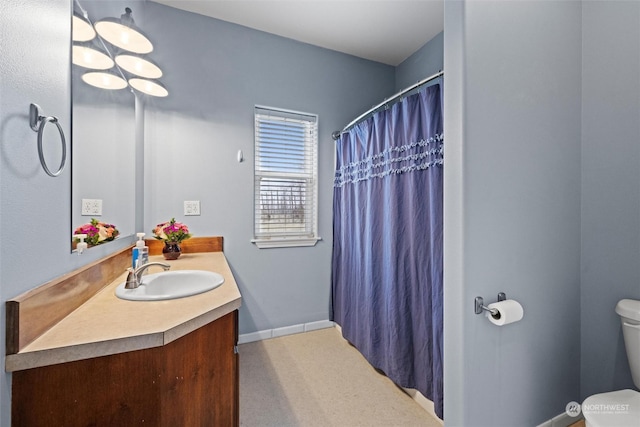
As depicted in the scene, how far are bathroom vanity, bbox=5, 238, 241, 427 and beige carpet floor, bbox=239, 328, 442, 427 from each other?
693 mm

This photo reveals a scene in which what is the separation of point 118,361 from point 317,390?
4.39 feet

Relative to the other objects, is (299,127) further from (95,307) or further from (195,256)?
(95,307)

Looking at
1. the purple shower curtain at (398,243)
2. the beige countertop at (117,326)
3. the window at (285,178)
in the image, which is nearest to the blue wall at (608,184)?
the purple shower curtain at (398,243)

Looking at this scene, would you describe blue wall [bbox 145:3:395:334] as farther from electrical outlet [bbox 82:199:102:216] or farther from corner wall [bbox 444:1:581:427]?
corner wall [bbox 444:1:581:427]

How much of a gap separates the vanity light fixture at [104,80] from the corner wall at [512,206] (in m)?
1.55

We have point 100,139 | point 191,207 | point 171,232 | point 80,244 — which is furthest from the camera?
point 191,207

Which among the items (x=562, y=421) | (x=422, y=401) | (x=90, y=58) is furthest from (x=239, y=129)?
(x=562, y=421)

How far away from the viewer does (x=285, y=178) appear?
2.50m

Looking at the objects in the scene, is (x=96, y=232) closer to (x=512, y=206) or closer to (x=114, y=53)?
(x=114, y=53)

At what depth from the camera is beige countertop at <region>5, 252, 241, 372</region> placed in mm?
663

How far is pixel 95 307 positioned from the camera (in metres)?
0.93

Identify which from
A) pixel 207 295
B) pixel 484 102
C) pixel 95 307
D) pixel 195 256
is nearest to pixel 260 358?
pixel 195 256

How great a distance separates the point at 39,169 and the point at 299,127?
202 cm

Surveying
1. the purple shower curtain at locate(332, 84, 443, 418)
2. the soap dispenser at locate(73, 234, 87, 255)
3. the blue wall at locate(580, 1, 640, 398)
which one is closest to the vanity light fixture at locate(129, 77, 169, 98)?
the soap dispenser at locate(73, 234, 87, 255)
